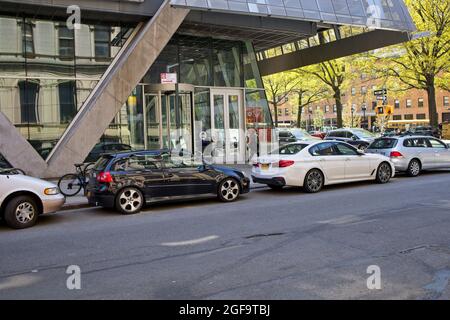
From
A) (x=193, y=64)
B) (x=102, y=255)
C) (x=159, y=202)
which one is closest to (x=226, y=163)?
(x=193, y=64)

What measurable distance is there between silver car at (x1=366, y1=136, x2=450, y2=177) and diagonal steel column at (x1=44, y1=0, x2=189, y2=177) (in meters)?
8.50

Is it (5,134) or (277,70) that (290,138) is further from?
(5,134)

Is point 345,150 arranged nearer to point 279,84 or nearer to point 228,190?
point 228,190

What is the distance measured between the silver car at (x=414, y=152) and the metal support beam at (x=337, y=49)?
559cm

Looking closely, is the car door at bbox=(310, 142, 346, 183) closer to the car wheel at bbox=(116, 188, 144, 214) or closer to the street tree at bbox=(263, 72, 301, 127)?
the car wheel at bbox=(116, 188, 144, 214)

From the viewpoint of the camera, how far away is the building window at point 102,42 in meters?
17.6

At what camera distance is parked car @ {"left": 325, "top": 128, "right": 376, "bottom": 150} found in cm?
2874

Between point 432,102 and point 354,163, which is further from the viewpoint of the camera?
point 432,102

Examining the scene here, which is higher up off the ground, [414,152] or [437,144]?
[437,144]

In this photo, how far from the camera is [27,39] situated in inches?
647

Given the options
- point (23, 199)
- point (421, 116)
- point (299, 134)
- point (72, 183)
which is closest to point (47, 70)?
point (72, 183)

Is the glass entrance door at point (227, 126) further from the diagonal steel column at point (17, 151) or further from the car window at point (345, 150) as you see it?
the car window at point (345, 150)

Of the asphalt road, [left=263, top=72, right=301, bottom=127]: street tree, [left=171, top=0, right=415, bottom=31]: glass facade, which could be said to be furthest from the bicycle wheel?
[left=263, top=72, right=301, bottom=127]: street tree

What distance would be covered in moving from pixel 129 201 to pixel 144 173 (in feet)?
2.33
